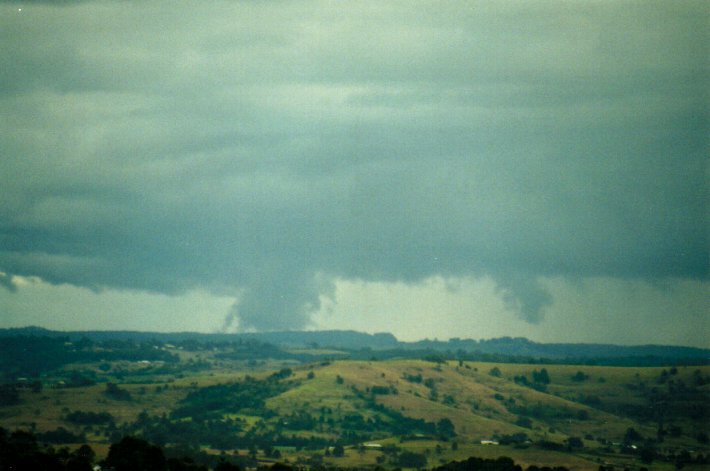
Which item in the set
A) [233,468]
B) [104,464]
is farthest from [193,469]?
[104,464]

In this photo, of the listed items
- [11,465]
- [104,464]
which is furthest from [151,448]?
[11,465]

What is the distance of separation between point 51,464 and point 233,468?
1275 inches

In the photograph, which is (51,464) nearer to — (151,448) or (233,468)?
(151,448)

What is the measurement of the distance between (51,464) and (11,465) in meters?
7.53

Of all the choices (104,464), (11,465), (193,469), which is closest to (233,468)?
(193,469)

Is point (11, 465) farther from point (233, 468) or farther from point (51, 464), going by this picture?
point (233, 468)

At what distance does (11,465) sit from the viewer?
17675cm

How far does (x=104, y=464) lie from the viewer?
197 m

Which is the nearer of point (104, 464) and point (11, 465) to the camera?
point (11, 465)

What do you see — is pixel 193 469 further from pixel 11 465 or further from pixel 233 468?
pixel 11 465

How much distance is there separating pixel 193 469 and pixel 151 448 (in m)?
12.3

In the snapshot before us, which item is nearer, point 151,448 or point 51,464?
point 51,464

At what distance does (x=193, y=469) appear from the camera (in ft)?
618

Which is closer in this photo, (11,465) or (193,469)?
(11,465)
